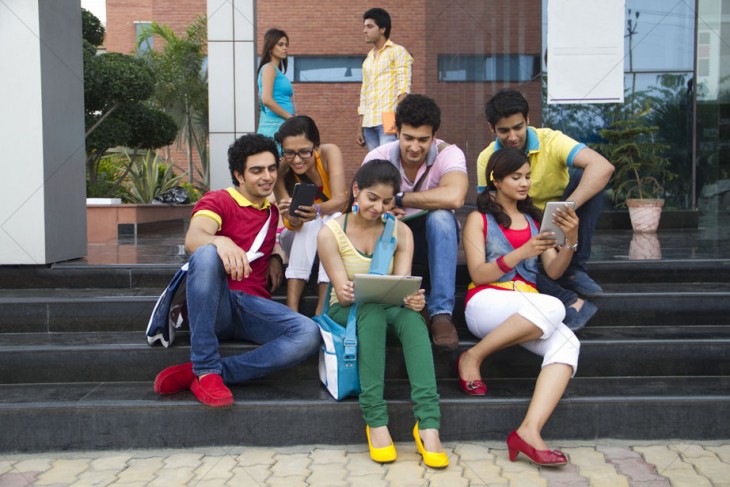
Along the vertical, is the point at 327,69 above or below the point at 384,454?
above

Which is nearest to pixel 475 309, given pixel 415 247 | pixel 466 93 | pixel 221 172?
pixel 415 247

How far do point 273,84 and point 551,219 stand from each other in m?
2.94

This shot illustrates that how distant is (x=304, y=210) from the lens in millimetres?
3658

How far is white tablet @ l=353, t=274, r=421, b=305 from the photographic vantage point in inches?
118

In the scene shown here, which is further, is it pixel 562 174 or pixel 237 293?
pixel 562 174

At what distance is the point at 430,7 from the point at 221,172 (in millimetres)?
4839

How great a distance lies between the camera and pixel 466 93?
1000 cm

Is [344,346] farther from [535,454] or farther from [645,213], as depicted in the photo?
[645,213]

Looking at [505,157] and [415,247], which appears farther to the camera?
[415,247]

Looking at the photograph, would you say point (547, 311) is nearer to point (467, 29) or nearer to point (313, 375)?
point (313, 375)

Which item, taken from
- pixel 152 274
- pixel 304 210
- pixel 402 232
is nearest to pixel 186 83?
pixel 152 274

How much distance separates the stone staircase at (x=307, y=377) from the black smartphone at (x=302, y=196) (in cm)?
62

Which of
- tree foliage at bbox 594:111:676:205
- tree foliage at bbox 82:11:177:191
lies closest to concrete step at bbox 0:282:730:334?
tree foliage at bbox 594:111:676:205

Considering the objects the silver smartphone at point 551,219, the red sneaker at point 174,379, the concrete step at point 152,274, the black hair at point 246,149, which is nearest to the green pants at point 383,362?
the silver smartphone at point 551,219
